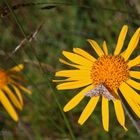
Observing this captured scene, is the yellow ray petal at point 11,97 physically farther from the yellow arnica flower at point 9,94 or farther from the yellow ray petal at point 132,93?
the yellow ray petal at point 132,93

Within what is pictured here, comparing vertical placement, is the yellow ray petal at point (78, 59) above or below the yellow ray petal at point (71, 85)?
above

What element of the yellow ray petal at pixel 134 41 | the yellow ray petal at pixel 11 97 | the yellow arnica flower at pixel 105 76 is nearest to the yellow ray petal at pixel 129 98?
the yellow arnica flower at pixel 105 76

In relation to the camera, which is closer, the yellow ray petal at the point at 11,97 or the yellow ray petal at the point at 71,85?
the yellow ray petal at the point at 71,85

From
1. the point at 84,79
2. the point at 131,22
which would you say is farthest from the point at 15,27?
the point at 84,79

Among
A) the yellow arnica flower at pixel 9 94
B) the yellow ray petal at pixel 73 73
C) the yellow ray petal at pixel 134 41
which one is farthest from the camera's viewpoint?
the yellow arnica flower at pixel 9 94

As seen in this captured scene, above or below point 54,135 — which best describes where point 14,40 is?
above

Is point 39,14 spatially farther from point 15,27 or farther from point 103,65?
point 103,65

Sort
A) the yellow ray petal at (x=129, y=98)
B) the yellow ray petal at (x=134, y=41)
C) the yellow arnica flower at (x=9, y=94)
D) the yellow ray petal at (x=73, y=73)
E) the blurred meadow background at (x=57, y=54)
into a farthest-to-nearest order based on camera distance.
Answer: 1. the blurred meadow background at (x=57, y=54)
2. the yellow arnica flower at (x=9, y=94)
3. the yellow ray petal at (x=73, y=73)
4. the yellow ray petal at (x=134, y=41)
5. the yellow ray petal at (x=129, y=98)

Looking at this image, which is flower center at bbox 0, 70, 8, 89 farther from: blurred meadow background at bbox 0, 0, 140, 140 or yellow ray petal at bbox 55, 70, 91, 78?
yellow ray petal at bbox 55, 70, 91, 78
